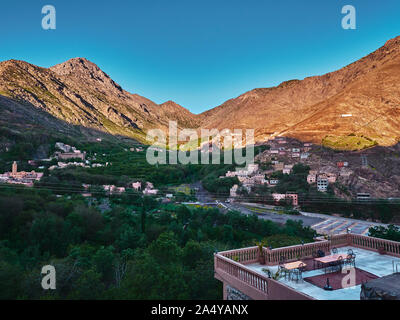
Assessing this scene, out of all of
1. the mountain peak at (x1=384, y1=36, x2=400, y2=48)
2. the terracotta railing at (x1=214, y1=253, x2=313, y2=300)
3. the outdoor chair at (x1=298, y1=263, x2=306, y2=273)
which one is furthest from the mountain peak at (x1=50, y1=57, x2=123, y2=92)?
the outdoor chair at (x1=298, y1=263, x2=306, y2=273)

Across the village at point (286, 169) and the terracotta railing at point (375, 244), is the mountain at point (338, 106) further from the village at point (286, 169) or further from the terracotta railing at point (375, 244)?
the terracotta railing at point (375, 244)

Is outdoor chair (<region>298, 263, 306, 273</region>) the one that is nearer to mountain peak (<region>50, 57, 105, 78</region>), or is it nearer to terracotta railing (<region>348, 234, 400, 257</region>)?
terracotta railing (<region>348, 234, 400, 257</region>)

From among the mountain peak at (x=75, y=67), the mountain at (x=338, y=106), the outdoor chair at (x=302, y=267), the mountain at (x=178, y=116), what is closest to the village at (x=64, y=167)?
the outdoor chair at (x=302, y=267)

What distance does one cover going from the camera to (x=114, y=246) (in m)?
15.1

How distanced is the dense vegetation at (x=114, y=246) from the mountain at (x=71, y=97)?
193 ft

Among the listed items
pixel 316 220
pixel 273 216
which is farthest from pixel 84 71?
pixel 316 220

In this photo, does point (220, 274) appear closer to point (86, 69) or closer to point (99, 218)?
point (99, 218)

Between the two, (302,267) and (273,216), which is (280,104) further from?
(302,267)

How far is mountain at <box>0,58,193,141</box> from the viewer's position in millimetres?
73688

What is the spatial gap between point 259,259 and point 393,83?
69754mm

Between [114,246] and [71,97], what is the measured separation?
9204 cm

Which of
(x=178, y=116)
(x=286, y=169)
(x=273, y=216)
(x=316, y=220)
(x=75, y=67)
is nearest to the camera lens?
(x=273, y=216)

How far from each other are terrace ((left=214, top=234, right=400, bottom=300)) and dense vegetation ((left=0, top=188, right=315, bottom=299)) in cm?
191

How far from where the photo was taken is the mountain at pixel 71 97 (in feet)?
242
